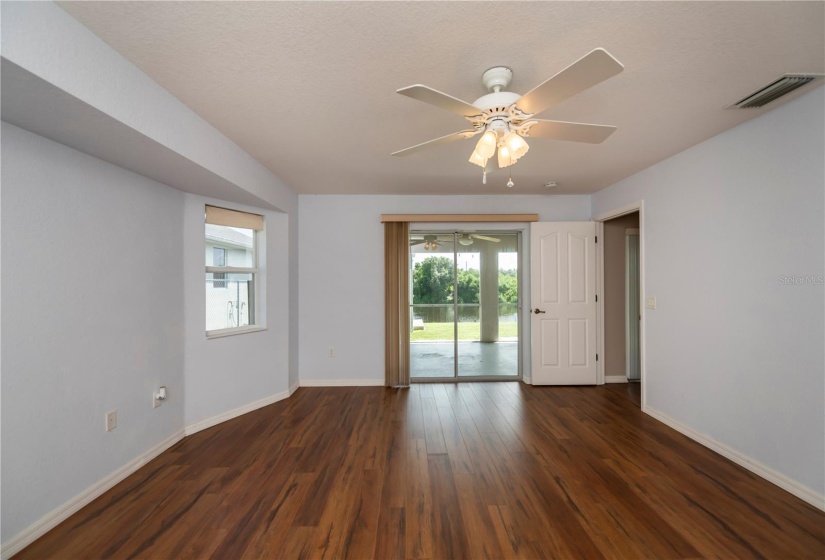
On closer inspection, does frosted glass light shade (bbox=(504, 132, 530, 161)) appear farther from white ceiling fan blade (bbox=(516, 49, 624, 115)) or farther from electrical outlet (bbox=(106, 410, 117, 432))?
electrical outlet (bbox=(106, 410, 117, 432))

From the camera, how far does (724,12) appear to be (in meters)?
1.41

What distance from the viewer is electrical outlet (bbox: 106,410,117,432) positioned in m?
2.22

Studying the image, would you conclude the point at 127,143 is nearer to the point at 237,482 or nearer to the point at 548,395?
the point at 237,482

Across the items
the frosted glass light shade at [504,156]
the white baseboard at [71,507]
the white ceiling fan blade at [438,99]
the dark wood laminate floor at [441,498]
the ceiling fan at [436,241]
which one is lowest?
the dark wood laminate floor at [441,498]

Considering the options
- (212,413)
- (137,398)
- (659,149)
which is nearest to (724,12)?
(659,149)

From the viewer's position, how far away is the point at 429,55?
1.64 metres

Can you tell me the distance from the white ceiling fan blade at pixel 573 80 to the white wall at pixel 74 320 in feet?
8.41

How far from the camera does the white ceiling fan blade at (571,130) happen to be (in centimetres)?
171

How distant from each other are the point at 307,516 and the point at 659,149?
3.79 metres

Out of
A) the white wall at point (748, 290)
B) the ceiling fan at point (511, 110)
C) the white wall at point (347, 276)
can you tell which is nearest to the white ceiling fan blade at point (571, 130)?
the ceiling fan at point (511, 110)

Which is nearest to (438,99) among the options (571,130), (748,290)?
(571,130)

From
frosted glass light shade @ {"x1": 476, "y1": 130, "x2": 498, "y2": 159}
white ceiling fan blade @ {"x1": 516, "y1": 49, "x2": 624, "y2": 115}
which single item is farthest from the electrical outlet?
white ceiling fan blade @ {"x1": 516, "y1": 49, "x2": 624, "y2": 115}

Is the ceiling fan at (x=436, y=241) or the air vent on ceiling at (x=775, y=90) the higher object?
the air vent on ceiling at (x=775, y=90)

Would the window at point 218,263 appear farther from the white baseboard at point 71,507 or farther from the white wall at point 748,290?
the white wall at point 748,290
